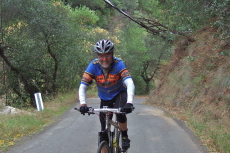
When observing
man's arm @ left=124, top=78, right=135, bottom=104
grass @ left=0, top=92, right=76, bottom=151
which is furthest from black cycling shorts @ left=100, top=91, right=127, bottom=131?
grass @ left=0, top=92, right=76, bottom=151

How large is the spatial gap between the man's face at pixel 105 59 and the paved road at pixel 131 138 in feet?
8.62

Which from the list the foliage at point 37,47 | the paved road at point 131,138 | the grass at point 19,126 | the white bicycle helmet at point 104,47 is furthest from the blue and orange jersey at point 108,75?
the foliage at point 37,47

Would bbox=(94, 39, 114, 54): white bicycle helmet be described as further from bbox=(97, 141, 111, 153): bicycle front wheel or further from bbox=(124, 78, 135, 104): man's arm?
bbox=(97, 141, 111, 153): bicycle front wheel

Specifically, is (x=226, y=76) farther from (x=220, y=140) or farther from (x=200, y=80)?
(x=220, y=140)

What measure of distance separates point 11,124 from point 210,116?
6.26 metres

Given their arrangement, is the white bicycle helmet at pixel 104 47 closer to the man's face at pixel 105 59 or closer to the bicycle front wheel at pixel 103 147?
the man's face at pixel 105 59

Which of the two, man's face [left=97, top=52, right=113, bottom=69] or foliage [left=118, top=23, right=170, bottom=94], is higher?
foliage [left=118, top=23, right=170, bottom=94]

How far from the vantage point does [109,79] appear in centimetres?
505

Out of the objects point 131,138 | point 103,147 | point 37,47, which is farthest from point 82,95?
point 37,47

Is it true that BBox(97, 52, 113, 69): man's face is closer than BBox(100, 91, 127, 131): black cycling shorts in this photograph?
Yes

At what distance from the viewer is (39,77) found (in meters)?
21.0

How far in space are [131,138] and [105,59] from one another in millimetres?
3755

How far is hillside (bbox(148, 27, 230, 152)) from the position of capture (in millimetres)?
8906

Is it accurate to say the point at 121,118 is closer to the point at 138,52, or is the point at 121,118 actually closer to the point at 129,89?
the point at 129,89
